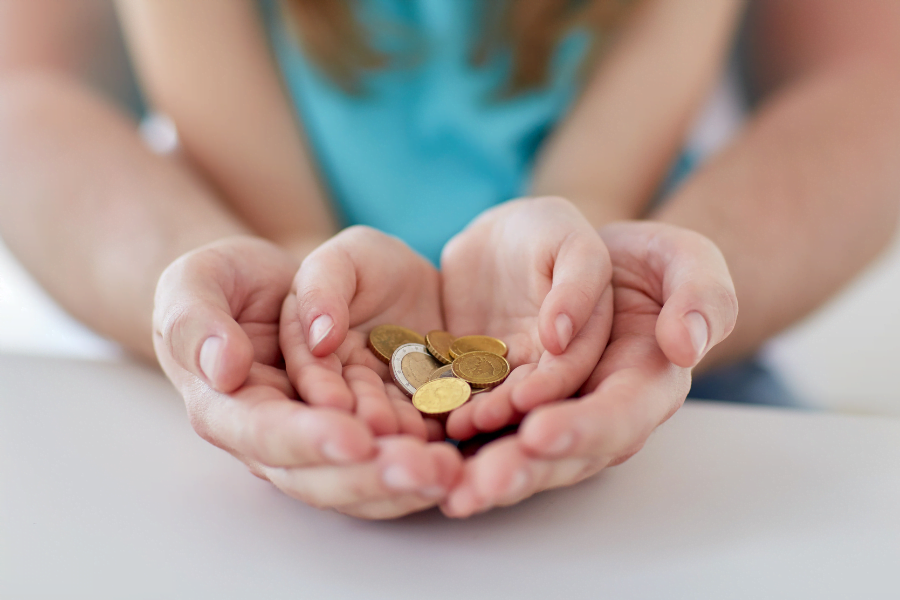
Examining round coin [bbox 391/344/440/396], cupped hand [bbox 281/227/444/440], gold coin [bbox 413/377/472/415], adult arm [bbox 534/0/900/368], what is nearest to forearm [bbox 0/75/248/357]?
cupped hand [bbox 281/227/444/440]

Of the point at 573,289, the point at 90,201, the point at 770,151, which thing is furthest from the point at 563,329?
the point at 90,201

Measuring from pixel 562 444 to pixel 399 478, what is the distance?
17 centimetres

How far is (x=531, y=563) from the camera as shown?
838 mm

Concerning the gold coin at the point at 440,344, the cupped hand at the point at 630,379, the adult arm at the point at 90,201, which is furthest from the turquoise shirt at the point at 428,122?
the cupped hand at the point at 630,379

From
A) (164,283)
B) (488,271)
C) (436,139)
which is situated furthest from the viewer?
(436,139)

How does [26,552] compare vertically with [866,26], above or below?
below

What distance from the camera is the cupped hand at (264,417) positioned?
0.71 metres

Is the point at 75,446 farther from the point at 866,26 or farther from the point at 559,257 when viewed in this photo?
the point at 866,26

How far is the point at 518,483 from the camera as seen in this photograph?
2.34 ft

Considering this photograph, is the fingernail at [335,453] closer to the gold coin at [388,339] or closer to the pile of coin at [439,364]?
the pile of coin at [439,364]

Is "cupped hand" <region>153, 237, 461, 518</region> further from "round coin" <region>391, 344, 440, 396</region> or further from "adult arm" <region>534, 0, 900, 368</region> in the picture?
"adult arm" <region>534, 0, 900, 368</region>

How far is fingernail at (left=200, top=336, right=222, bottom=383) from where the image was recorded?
2.60 feet

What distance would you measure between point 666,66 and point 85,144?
1.42 metres

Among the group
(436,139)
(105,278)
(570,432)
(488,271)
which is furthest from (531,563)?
(436,139)
